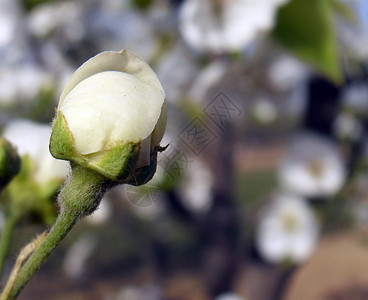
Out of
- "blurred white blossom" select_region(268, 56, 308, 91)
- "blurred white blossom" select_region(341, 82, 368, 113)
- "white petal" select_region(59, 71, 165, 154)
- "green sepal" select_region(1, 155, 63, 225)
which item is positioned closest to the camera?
"white petal" select_region(59, 71, 165, 154)

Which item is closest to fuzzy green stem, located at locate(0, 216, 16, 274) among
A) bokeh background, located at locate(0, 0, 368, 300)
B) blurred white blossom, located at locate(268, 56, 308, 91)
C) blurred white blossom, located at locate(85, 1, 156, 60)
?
bokeh background, located at locate(0, 0, 368, 300)

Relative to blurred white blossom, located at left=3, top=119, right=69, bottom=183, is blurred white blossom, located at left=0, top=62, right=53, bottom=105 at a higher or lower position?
lower

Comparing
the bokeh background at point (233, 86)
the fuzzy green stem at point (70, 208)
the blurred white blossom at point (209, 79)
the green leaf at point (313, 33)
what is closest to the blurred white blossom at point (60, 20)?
the bokeh background at point (233, 86)

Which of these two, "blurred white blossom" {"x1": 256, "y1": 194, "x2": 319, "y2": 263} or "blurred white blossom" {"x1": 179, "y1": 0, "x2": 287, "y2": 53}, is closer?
"blurred white blossom" {"x1": 179, "y1": 0, "x2": 287, "y2": 53}

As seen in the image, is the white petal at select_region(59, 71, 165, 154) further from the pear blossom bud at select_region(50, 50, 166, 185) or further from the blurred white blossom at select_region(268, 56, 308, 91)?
the blurred white blossom at select_region(268, 56, 308, 91)

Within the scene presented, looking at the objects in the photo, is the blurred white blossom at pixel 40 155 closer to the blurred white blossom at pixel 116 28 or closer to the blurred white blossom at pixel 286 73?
the blurred white blossom at pixel 286 73

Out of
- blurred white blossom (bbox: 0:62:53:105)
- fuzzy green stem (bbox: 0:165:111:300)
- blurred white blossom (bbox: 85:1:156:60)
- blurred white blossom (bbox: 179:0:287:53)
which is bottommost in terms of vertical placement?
blurred white blossom (bbox: 0:62:53:105)
